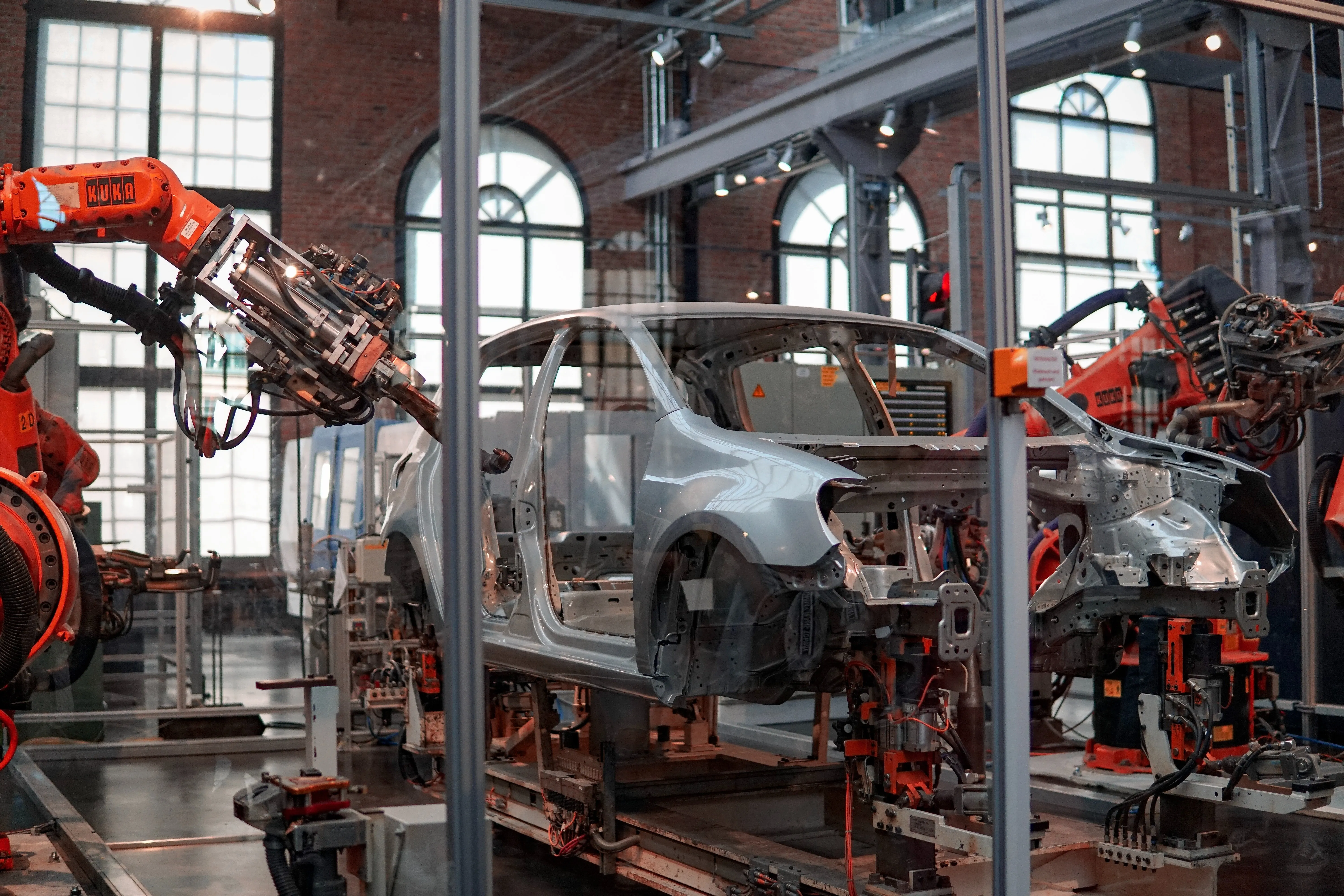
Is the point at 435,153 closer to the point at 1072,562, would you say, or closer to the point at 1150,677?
the point at 1072,562

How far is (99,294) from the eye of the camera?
12.9 feet

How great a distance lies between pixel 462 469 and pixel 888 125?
374 centimetres

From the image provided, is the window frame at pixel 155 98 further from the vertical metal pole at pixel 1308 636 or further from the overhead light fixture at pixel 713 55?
the vertical metal pole at pixel 1308 636

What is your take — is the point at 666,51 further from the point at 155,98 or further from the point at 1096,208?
the point at 1096,208

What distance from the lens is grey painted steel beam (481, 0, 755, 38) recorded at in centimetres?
349

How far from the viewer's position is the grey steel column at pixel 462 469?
9.16ft

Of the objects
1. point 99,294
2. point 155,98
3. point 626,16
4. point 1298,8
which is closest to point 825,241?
point 626,16

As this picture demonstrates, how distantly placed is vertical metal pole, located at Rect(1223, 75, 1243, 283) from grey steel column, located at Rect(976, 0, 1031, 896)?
4.09m

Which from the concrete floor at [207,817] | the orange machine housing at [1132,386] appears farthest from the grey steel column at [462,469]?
the orange machine housing at [1132,386]

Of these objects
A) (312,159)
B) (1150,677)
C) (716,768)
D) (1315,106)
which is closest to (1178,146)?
(1315,106)

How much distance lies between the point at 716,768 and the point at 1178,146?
398 cm

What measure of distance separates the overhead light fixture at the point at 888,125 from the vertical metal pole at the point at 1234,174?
6.73ft

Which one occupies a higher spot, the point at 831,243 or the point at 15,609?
the point at 831,243

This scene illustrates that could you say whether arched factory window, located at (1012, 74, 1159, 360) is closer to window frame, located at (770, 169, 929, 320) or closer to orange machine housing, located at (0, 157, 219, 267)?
window frame, located at (770, 169, 929, 320)
